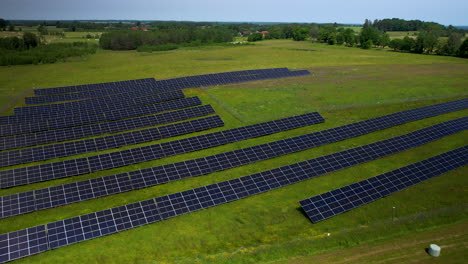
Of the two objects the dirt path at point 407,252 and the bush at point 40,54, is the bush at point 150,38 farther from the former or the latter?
the dirt path at point 407,252

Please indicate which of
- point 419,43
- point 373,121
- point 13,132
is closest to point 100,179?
point 13,132

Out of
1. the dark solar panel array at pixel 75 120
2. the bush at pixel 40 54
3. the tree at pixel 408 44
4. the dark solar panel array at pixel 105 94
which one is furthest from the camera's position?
the tree at pixel 408 44

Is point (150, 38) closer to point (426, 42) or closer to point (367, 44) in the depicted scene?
point (367, 44)

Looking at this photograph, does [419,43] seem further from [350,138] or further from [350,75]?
[350,138]

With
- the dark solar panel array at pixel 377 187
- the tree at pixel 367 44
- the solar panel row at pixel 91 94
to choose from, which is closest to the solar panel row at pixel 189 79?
the solar panel row at pixel 91 94

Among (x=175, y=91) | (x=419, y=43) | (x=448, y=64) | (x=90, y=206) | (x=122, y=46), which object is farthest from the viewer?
(x=122, y=46)

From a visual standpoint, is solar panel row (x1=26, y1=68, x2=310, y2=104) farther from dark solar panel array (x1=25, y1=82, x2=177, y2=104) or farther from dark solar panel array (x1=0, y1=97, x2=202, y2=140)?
dark solar panel array (x1=0, y1=97, x2=202, y2=140)

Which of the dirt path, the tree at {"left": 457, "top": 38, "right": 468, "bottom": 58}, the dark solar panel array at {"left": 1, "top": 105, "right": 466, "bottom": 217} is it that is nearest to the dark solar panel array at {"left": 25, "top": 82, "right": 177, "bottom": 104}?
the dark solar panel array at {"left": 1, "top": 105, "right": 466, "bottom": 217}

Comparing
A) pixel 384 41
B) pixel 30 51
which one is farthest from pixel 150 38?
pixel 384 41
